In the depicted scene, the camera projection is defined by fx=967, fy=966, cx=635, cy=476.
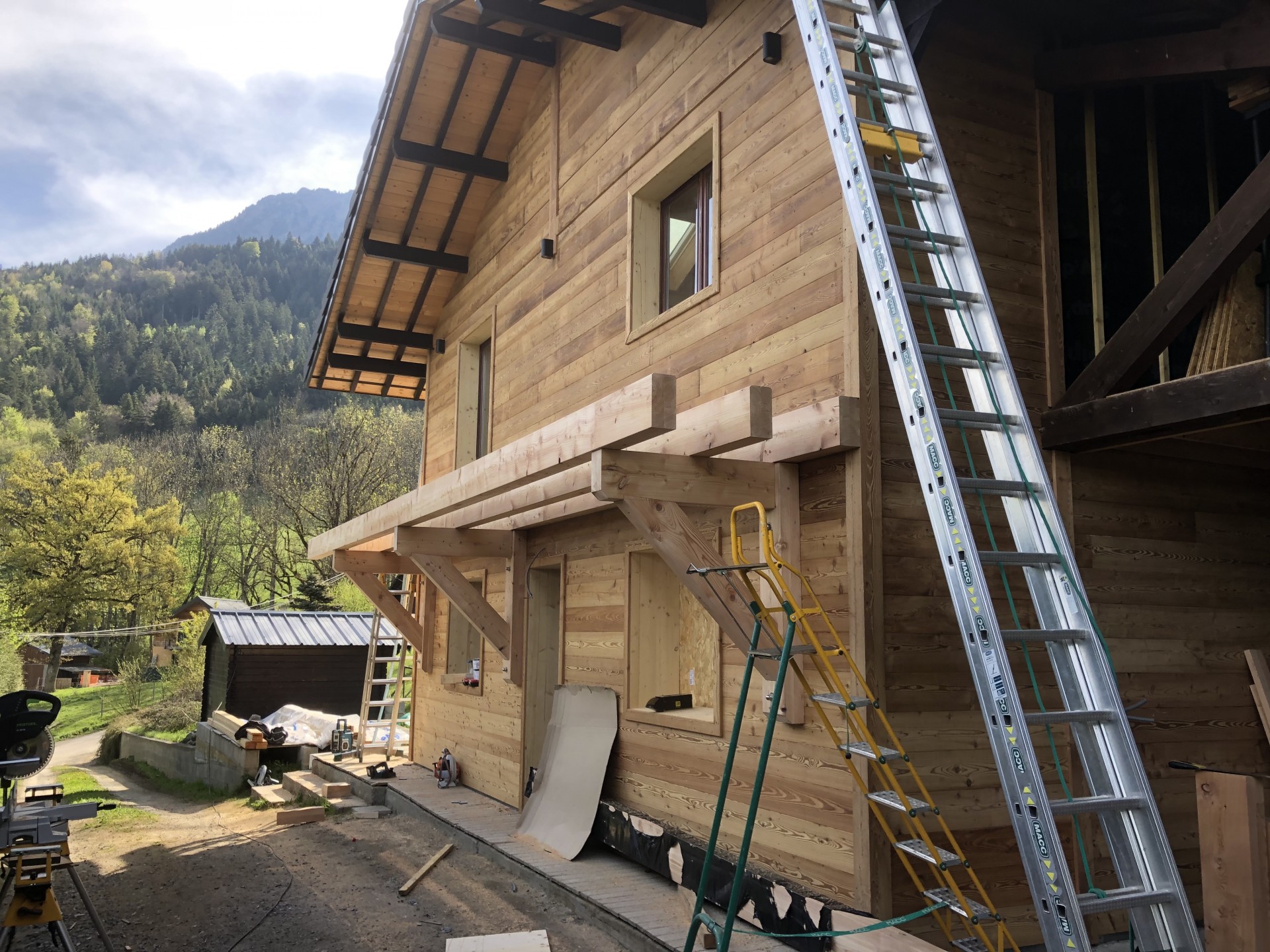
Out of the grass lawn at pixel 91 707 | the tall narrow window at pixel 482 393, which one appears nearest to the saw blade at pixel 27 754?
the tall narrow window at pixel 482 393

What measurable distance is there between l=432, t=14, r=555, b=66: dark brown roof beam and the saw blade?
241 inches

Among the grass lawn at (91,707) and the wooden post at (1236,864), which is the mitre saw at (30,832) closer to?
the wooden post at (1236,864)

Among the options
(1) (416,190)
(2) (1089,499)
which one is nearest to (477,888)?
(2) (1089,499)

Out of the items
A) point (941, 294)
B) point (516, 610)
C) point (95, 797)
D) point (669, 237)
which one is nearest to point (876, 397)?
point (941, 294)

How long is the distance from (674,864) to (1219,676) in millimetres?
3467

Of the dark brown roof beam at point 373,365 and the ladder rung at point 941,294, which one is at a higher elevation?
the dark brown roof beam at point 373,365

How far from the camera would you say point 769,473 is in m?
5.31

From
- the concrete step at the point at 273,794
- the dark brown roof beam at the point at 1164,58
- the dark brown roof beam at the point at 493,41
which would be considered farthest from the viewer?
the concrete step at the point at 273,794

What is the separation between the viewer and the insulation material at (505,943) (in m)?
5.22

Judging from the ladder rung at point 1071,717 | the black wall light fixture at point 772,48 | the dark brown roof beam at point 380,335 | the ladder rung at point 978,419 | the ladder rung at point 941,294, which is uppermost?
the dark brown roof beam at point 380,335

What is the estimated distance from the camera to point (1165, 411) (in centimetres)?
466

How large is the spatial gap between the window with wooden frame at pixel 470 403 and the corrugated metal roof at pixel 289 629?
7.39m

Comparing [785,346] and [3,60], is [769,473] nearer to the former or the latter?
[785,346]

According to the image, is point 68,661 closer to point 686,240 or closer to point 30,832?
point 30,832
